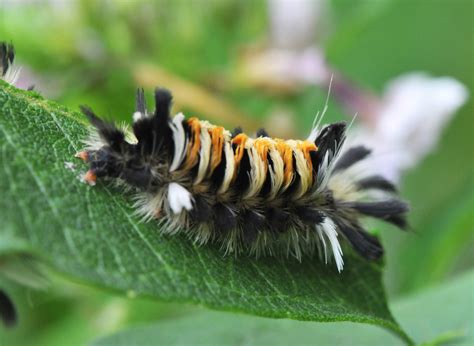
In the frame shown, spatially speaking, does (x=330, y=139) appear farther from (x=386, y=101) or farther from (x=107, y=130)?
(x=386, y=101)

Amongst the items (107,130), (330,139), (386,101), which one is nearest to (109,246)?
(107,130)

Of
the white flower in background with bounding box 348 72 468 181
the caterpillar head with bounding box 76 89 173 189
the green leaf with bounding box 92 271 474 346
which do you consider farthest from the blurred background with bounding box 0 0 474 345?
the caterpillar head with bounding box 76 89 173 189

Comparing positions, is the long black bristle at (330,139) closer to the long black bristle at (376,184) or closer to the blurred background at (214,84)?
the long black bristle at (376,184)

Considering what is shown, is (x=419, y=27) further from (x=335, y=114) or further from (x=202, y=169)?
(x=202, y=169)

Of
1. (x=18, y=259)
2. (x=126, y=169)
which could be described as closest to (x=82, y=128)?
(x=126, y=169)

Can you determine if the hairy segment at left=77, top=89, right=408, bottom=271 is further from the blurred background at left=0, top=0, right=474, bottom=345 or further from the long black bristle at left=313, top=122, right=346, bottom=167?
the blurred background at left=0, top=0, right=474, bottom=345
